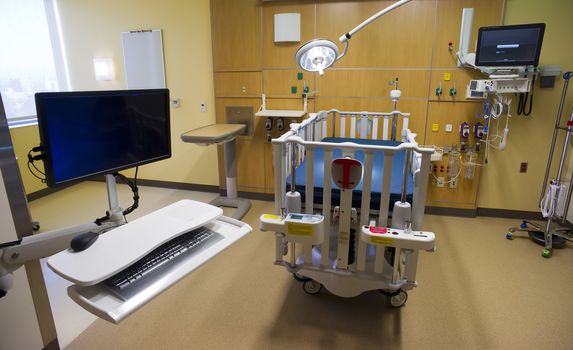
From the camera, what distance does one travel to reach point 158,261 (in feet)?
3.96

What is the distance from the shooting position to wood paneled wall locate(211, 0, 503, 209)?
3322 millimetres

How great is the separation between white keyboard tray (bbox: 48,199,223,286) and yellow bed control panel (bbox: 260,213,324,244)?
0.43 metres

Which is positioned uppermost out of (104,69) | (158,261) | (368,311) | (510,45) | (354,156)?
(510,45)

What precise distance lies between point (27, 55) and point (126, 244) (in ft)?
14.3

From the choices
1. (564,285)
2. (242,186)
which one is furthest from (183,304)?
(564,285)

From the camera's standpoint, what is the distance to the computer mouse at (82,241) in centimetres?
113

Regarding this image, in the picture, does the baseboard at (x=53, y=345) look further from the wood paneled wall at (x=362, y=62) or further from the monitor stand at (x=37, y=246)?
the wood paneled wall at (x=362, y=62)

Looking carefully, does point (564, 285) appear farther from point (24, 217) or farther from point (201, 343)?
point (24, 217)

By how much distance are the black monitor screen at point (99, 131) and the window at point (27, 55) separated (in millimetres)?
3665

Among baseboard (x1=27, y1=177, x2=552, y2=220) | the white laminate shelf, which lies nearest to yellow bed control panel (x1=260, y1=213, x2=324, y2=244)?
the white laminate shelf

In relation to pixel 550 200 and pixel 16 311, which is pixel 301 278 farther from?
pixel 550 200

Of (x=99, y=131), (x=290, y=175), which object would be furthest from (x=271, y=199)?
(x=99, y=131)

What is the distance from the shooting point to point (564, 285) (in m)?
2.48

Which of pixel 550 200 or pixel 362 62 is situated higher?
pixel 362 62
